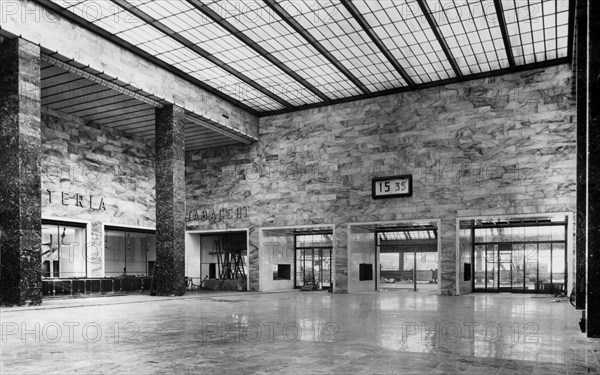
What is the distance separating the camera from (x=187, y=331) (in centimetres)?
963

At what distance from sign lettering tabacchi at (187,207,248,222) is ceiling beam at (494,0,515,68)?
15.0 metres

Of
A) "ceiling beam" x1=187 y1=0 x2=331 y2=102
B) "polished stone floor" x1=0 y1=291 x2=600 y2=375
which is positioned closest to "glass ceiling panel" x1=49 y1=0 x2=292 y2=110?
"ceiling beam" x1=187 y1=0 x2=331 y2=102

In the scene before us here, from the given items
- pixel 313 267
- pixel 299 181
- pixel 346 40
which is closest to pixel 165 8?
pixel 346 40

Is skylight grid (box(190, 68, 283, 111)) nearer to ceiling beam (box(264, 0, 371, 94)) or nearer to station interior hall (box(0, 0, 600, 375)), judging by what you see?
station interior hall (box(0, 0, 600, 375))

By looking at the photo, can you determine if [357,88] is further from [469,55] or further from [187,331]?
[187,331]

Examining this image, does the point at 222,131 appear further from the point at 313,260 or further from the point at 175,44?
the point at 313,260

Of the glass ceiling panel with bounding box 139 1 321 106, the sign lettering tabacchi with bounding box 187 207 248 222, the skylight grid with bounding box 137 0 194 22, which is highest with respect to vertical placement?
the skylight grid with bounding box 137 0 194 22

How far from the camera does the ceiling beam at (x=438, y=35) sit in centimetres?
1703

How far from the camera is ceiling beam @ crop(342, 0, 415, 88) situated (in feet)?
55.9

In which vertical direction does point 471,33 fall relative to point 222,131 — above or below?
above

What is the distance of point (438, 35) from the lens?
1886cm

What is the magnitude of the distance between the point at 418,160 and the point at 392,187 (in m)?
1.72

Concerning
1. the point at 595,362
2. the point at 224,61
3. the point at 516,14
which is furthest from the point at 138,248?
the point at 595,362

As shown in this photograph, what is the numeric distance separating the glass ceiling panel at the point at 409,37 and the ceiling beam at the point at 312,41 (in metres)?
2.30
